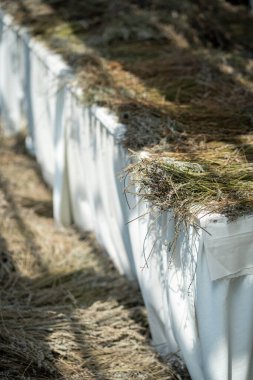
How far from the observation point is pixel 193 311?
7.25ft

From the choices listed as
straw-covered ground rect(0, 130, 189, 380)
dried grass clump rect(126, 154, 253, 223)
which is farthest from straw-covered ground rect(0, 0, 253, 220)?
straw-covered ground rect(0, 130, 189, 380)

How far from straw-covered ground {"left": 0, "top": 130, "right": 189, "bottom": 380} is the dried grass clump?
2.14 ft

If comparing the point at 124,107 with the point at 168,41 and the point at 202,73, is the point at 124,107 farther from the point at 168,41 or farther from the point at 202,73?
the point at 168,41

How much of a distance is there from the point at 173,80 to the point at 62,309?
1.29 m

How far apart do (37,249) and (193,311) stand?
1455 mm

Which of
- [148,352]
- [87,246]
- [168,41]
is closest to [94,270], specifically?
[87,246]

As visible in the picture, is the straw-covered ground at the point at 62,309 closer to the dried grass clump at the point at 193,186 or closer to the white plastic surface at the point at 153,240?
the white plastic surface at the point at 153,240

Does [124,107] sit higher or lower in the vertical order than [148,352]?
higher

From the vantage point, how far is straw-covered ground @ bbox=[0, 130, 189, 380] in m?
2.42

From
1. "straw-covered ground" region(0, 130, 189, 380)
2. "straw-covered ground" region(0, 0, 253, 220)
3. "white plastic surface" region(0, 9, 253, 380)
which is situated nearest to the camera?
"white plastic surface" region(0, 9, 253, 380)

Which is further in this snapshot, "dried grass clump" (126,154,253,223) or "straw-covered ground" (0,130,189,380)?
"straw-covered ground" (0,130,189,380)

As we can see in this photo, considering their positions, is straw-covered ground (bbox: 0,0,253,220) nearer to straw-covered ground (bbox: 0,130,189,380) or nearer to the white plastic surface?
the white plastic surface

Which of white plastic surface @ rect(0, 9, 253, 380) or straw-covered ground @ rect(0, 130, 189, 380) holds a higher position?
white plastic surface @ rect(0, 9, 253, 380)

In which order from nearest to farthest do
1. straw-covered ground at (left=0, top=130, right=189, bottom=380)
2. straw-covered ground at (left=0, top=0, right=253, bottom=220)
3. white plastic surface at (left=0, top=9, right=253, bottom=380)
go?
white plastic surface at (left=0, top=9, right=253, bottom=380) → straw-covered ground at (left=0, top=0, right=253, bottom=220) → straw-covered ground at (left=0, top=130, right=189, bottom=380)
